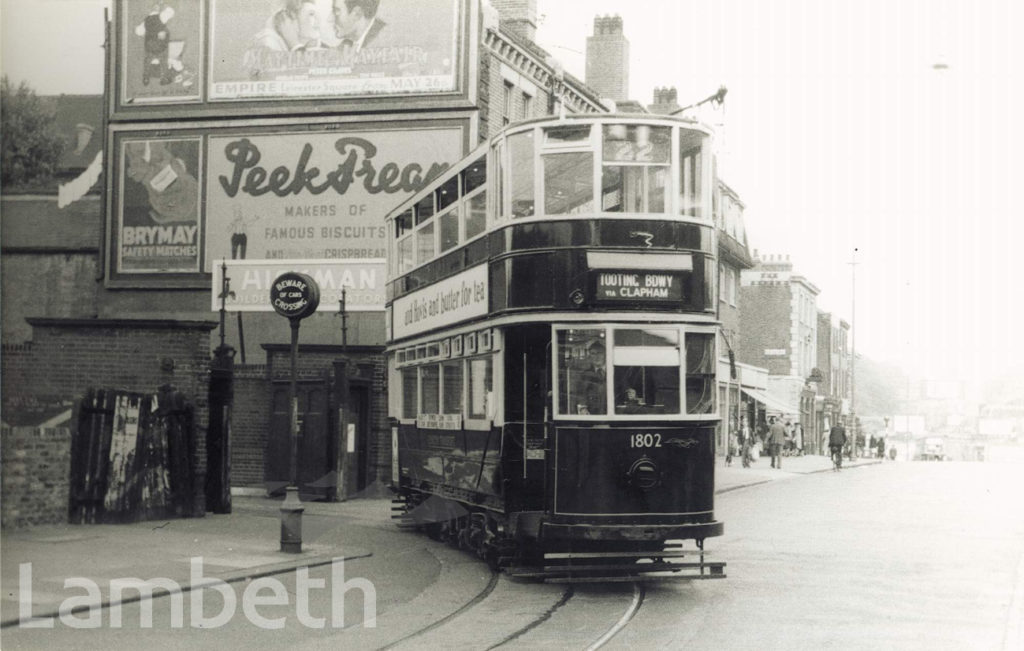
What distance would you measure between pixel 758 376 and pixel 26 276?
34.8 meters

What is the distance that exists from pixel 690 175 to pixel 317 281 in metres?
16.3

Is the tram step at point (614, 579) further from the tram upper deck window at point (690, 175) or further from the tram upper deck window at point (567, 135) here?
the tram upper deck window at point (567, 135)

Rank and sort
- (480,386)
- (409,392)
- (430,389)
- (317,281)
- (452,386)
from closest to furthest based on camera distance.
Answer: (480,386)
(452,386)
(430,389)
(409,392)
(317,281)

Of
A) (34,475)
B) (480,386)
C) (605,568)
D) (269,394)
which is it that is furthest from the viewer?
(269,394)

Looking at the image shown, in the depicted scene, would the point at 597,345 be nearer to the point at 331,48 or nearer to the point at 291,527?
the point at 291,527

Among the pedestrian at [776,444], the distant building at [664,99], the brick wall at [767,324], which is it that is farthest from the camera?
the brick wall at [767,324]

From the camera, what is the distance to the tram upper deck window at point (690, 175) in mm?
12758

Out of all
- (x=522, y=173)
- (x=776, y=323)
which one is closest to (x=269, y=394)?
(x=522, y=173)

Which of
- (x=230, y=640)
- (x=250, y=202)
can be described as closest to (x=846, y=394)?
(x=250, y=202)

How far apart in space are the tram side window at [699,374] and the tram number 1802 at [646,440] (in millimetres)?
416

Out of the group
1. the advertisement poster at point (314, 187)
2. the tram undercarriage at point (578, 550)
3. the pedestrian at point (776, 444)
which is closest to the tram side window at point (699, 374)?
the tram undercarriage at point (578, 550)

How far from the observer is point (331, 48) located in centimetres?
2878

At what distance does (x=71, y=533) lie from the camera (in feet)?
48.2

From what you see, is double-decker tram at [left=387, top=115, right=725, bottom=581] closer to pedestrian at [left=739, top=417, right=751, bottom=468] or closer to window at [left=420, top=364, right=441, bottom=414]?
window at [left=420, top=364, right=441, bottom=414]
